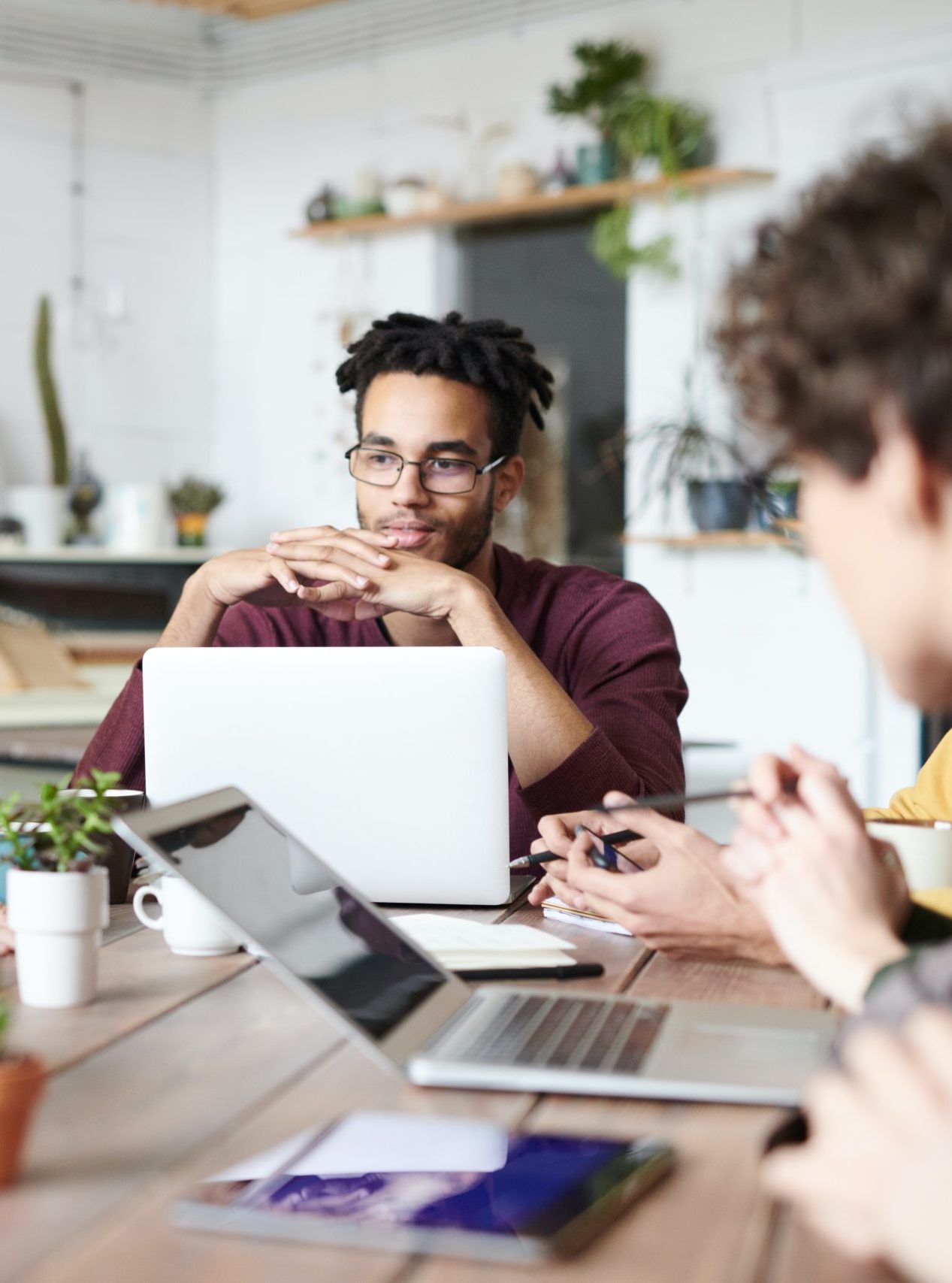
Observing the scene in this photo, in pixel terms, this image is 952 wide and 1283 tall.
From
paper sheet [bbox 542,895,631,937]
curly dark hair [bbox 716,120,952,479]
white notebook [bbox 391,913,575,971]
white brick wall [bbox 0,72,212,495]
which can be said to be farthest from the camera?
white brick wall [bbox 0,72,212,495]

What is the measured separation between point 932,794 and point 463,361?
37.6 inches

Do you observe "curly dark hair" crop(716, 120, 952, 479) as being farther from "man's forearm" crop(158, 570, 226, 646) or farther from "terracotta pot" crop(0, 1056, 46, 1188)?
"man's forearm" crop(158, 570, 226, 646)

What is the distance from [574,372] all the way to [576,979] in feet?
13.3

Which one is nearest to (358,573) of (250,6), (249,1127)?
(249,1127)

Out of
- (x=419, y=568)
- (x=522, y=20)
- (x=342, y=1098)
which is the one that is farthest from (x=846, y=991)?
(x=522, y=20)

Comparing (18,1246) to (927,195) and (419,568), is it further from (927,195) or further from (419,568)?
(419,568)

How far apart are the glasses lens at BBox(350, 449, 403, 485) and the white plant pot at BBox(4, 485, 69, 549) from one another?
3.33m

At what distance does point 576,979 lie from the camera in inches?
51.0

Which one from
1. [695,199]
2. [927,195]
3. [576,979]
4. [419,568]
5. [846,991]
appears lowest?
[576,979]

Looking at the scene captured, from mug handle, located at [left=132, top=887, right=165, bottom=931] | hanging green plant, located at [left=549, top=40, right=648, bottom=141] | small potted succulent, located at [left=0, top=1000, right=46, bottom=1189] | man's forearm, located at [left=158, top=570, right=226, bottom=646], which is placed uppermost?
hanging green plant, located at [left=549, top=40, right=648, bottom=141]

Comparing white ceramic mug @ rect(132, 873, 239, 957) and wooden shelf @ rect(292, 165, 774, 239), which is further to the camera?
wooden shelf @ rect(292, 165, 774, 239)

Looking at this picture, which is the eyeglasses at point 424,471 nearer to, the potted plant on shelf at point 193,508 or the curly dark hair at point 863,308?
the curly dark hair at point 863,308

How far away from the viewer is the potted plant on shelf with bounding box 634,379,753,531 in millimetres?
4555

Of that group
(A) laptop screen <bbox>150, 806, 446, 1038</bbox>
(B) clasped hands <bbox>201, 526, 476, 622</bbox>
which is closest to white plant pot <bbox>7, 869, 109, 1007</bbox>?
(A) laptop screen <bbox>150, 806, 446, 1038</bbox>
